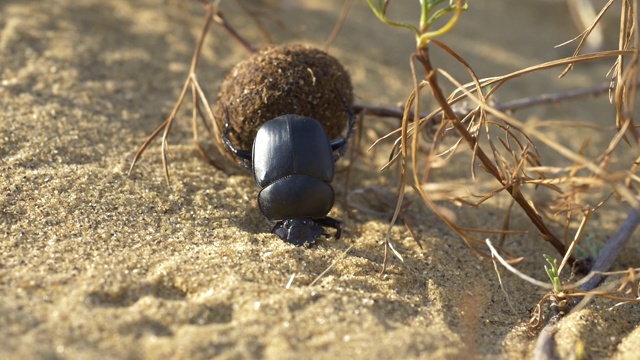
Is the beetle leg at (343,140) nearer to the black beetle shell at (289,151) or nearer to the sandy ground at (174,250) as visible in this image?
the black beetle shell at (289,151)

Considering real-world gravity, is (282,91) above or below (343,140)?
above

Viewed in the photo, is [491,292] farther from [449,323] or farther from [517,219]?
[517,219]

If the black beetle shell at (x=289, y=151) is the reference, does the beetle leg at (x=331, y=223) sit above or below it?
below

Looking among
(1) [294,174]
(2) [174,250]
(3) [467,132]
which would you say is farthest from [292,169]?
(3) [467,132]

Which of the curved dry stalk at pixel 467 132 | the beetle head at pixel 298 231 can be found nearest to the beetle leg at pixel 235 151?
the beetle head at pixel 298 231

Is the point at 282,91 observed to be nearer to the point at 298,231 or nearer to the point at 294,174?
the point at 294,174

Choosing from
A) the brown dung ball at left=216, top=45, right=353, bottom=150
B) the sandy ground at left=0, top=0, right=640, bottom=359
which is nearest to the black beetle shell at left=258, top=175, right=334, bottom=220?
the sandy ground at left=0, top=0, right=640, bottom=359

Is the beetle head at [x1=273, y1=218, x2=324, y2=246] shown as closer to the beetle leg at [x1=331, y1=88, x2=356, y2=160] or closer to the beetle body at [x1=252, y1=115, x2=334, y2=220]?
the beetle body at [x1=252, y1=115, x2=334, y2=220]
